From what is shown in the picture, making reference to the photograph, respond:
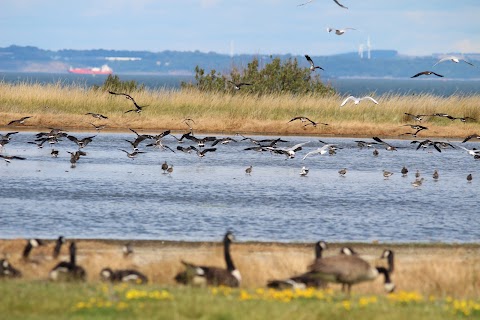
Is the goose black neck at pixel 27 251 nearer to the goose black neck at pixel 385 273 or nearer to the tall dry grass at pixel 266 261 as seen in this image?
the tall dry grass at pixel 266 261

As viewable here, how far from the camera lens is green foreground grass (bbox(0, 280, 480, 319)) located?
11461 mm

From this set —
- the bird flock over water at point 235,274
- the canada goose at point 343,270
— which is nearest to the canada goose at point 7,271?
the bird flock over water at point 235,274

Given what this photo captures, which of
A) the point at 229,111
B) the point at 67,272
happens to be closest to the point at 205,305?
the point at 67,272

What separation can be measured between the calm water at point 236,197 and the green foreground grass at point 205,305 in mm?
8665

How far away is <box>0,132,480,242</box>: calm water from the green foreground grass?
867cm

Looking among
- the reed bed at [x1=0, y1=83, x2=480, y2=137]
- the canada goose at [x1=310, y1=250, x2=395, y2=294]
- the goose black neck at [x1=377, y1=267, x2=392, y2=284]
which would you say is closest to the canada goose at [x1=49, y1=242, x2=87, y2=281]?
the canada goose at [x1=310, y1=250, x2=395, y2=294]

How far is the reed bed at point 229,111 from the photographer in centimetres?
5241

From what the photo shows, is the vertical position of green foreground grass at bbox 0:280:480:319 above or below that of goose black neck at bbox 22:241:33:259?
above

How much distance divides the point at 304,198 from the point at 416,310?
17.8 m

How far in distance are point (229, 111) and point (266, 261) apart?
125 feet

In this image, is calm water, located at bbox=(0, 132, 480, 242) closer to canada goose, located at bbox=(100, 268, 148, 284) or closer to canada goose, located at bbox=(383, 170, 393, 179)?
canada goose, located at bbox=(383, 170, 393, 179)

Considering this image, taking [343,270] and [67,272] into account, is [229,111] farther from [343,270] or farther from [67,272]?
[343,270]

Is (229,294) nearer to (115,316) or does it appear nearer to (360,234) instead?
(115,316)

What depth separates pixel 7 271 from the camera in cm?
1431
